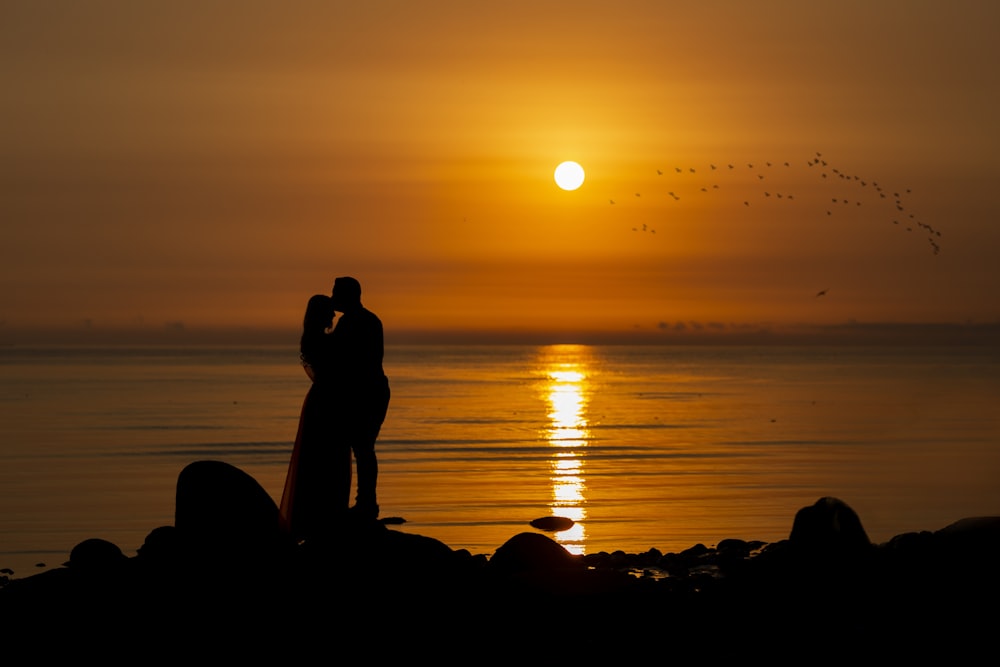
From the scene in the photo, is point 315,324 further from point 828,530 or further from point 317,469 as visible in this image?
point 828,530

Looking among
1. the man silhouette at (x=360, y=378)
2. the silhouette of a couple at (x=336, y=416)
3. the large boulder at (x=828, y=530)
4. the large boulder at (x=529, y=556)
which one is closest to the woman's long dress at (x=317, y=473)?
the silhouette of a couple at (x=336, y=416)

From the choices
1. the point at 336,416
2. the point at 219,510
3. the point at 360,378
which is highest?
the point at 360,378

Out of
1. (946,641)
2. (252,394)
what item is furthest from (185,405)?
(946,641)

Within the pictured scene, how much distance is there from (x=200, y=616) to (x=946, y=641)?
6274 millimetres

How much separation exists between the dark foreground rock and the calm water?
563 centimetres

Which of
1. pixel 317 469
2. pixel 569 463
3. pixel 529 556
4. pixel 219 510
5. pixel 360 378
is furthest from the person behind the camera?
→ pixel 569 463

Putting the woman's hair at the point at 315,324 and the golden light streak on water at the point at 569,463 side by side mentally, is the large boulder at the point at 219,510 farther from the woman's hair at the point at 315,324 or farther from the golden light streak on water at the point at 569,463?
the golden light streak on water at the point at 569,463

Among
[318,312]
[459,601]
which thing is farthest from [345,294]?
[459,601]

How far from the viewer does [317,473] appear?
13820 mm

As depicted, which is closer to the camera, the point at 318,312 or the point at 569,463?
the point at 318,312

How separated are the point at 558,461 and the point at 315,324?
1936 cm

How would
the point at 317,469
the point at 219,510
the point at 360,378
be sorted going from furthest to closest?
the point at 317,469 < the point at 360,378 < the point at 219,510

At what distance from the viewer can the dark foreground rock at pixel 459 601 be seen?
10773 millimetres

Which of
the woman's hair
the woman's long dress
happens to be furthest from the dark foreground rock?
the woman's hair
